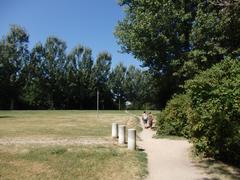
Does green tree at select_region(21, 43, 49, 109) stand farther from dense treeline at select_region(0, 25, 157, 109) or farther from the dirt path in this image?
the dirt path

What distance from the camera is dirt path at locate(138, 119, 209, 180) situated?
41.6 feet

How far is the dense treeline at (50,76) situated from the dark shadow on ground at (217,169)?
76.1m

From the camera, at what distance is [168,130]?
80.7ft

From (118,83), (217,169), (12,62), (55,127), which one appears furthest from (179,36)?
(118,83)

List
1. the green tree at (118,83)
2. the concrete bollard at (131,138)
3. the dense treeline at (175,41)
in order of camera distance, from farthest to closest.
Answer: the green tree at (118,83)
the dense treeline at (175,41)
the concrete bollard at (131,138)

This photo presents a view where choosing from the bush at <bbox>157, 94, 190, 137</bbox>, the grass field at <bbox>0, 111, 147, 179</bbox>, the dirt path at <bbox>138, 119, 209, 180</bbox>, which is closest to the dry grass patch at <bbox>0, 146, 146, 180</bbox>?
the grass field at <bbox>0, 111, 147, 179</bbox>

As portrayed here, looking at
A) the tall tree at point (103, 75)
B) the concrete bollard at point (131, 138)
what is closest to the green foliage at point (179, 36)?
the concrete bollard at point (131, 138)

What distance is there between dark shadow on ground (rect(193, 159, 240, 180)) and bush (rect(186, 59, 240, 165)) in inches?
16.5

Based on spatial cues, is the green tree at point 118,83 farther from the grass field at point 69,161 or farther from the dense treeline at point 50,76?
the grass field at point 69,161

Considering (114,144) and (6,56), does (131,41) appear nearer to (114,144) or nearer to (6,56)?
(114,144)

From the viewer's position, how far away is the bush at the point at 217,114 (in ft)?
46.3

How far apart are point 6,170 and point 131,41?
2181 cm

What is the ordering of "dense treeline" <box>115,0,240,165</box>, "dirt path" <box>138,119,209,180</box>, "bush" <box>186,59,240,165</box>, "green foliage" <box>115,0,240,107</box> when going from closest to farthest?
"dirt path" <box>138,119,209,180</box> < "bush" <box>186,59,240,165</box> < "dense treeline" <box>115,0,240,165</box> < "green foliage" <box>115,0,240,107</box>

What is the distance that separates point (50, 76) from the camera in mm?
94812
